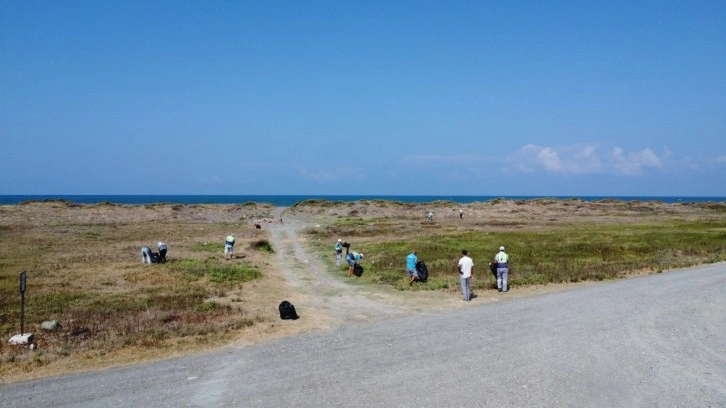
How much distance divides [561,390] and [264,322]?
10995mm

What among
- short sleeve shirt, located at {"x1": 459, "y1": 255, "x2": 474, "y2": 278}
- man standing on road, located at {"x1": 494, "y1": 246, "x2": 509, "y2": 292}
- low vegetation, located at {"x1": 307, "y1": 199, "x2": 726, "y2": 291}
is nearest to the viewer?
short sleeve shirt, located at {"x1": 459, "y1": 255, "x2": 474, "y2": 278}

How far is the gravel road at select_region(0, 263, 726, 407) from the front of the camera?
11.1 meters

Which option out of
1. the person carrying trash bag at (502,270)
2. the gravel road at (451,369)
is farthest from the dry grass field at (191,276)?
the gravel road at (451,369)

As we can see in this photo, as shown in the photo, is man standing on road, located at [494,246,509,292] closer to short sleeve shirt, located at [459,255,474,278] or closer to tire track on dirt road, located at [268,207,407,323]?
short sleeve shirt, located at [459,255,474,278]

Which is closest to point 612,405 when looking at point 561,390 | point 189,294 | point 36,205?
point 561,390

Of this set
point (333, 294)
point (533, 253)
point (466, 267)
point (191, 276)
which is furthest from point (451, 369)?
point (533, 253)

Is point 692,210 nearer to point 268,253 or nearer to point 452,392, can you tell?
point 268,253

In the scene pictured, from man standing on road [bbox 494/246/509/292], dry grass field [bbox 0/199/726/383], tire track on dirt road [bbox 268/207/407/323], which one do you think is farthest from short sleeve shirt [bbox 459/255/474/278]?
tire track on dirt road [bbox 268/207/407/323]

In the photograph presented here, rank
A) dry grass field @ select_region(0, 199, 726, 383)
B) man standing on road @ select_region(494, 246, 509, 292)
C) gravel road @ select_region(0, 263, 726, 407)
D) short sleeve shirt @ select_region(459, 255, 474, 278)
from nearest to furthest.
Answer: gravel road @ select_region(0, 263, 726, 407)
dry grass field @ select_region(0, 199, 726, 383)
short sleeve shirt @ select_region(459, 255, 474, 278)
man standing on road @ select_region(494, 246, 509, 292)

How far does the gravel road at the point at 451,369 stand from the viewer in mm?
11102

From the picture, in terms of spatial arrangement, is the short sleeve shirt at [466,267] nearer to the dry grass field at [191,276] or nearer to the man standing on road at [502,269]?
the dry grass field at [191,276]

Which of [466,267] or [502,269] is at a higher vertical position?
[466,267]

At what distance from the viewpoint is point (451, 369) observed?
12.9 metres

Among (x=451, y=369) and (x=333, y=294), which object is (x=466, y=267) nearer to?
(x=333, y=294)
